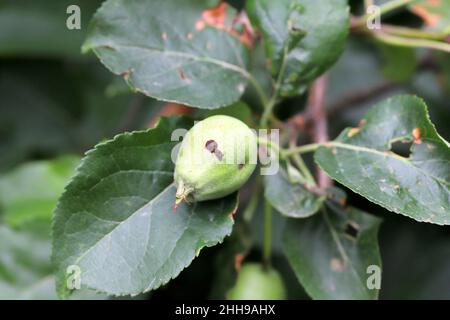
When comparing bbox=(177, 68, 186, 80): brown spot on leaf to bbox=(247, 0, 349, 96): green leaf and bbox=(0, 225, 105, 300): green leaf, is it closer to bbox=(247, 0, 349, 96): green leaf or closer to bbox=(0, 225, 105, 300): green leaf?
bbox=(247, 0, 349, 96): green leaf

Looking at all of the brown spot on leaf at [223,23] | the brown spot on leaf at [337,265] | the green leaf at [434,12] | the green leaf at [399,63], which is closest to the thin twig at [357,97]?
the green leaf at [399,63]

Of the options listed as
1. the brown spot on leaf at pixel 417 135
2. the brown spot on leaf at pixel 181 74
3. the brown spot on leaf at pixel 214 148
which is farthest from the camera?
the brown spot on leaf at pixel 181 74

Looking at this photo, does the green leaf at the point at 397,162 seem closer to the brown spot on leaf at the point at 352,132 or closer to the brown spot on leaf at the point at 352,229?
the brown spot on leaf at the point at 352,132

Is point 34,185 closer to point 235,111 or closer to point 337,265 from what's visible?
point 235,111

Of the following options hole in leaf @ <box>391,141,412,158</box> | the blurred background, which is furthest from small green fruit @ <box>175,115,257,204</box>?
the blurred background

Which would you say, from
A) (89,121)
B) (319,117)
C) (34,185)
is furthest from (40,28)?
(319,117)

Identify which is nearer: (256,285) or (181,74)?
(181,74)
